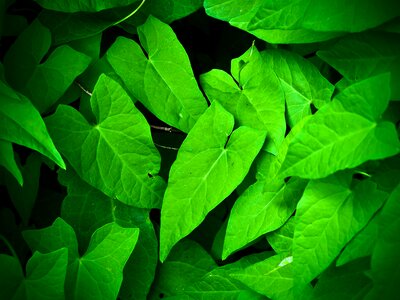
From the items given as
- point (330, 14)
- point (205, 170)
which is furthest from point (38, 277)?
point (330, 14)

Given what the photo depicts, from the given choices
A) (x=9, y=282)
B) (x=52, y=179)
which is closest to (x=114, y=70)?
(x=52, y=179)

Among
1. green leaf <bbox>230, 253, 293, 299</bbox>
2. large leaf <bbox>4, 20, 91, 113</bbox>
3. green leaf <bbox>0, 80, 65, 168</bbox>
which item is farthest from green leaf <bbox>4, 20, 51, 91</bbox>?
green leaf <bbox>230, 253, 293, 299</bbox>

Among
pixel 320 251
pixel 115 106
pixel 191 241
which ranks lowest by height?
pixel 191 241

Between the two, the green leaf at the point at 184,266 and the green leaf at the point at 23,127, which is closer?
the green leaf at the point at 23,127

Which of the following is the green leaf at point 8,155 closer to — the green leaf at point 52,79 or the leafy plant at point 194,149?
the leafy plant at point 194,149

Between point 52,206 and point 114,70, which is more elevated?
point 114,70

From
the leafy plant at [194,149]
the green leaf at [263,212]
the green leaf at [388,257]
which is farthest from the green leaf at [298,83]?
the green leaf at [388,257]

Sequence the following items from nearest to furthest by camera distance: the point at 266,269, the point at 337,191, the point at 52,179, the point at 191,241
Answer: the point at 337,191, the point at 266,269, the point at 191,241, the point at 52,179

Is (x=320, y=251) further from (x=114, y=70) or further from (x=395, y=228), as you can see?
(x=114, y=70)

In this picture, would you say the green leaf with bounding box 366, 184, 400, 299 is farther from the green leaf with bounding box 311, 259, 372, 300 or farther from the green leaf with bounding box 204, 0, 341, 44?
the green leaf with bounding box 204, 0, 341, 44
